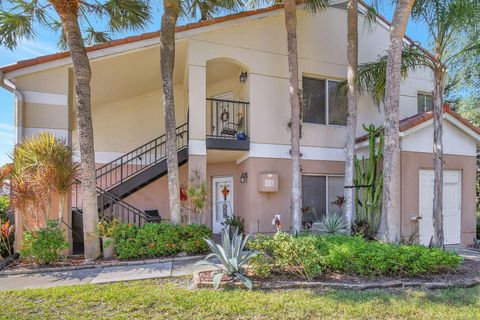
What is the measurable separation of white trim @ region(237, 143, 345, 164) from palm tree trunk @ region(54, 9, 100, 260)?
4.43 m

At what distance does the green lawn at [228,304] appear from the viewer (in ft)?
14.3

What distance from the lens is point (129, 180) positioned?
9.38 m

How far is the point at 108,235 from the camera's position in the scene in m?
7.56

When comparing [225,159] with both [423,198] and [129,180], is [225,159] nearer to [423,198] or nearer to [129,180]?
[129,180]

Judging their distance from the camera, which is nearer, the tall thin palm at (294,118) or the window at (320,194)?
the tall thin palm at (294,118)

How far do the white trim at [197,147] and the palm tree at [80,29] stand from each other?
2.54m

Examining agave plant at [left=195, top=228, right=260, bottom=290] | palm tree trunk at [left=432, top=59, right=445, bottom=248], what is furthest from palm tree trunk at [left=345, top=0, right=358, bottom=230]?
agave plant at [left=195, top=228, right=260, bottom=290]

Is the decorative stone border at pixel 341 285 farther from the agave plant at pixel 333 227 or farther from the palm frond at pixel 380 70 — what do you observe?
the palm frond at pixel 380 70

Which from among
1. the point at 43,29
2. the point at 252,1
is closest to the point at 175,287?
the point at 43,29

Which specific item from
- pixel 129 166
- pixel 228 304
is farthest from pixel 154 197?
pixel 228 304

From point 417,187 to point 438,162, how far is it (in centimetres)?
169

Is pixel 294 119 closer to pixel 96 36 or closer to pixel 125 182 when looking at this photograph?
pixel 125 182

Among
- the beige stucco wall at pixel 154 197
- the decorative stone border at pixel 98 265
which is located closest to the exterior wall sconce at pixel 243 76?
the beige stucco wall at pixel 154 197

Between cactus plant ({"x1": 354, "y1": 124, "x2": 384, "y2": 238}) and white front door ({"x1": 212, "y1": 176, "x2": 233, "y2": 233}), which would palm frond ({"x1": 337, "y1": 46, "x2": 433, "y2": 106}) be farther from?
white front door ({"x1": 212, "y1": 176, "x2": 233, "y2": 233})
